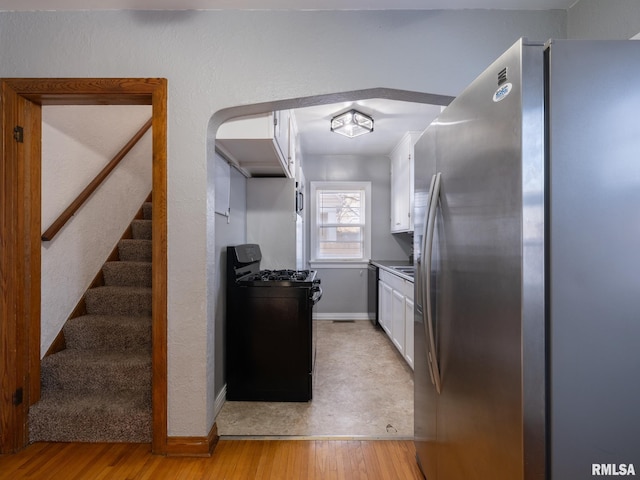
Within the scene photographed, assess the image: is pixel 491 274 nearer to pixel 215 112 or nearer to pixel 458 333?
pixel 458 333

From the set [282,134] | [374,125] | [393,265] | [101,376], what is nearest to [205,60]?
[282,134]

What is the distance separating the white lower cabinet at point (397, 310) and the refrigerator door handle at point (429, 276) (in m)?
1.63

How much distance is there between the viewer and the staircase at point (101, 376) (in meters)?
2.09

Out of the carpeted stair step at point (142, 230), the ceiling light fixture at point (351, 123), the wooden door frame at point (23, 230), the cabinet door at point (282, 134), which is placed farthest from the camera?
the ceiling light fixture at point (351, 123)

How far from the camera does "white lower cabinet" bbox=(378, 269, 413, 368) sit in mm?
3166

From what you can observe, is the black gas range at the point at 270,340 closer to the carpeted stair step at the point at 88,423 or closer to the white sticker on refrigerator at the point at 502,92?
the carpeted stair step at the point at 88,423

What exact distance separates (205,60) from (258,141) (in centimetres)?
55

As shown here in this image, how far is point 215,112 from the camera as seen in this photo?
6.54 feet

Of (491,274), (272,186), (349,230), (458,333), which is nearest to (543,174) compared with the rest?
(491,274)

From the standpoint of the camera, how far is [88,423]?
6.88 ft

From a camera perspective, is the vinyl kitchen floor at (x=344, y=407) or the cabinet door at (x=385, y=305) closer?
the vinyl kitchen floor at (x=344, y=407)

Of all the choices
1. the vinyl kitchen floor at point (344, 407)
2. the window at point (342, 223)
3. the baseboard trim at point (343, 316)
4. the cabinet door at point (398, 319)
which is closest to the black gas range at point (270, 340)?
the vinyl kitchen floor at point (344, 407)

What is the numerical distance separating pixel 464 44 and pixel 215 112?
1.45 meters

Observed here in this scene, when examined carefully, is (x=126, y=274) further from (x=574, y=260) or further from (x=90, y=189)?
(x=574, y=260)
